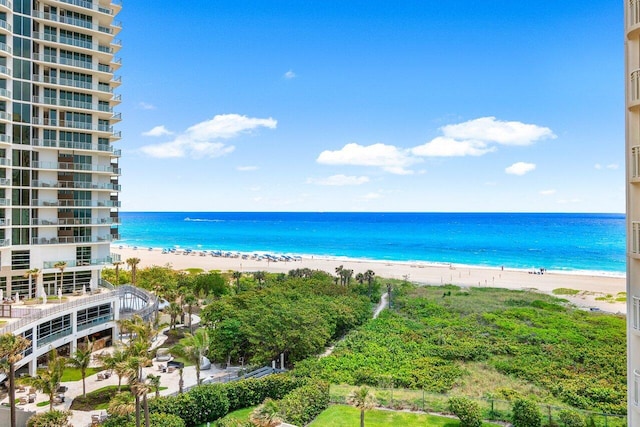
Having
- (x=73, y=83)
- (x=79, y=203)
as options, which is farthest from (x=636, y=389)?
(x=73, y=83)

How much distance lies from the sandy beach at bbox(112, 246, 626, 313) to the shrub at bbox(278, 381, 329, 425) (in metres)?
41.3

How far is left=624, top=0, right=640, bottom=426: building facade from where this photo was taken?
11867mm

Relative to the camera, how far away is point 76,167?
3909 centimetres

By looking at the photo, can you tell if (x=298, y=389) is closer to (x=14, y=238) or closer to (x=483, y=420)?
(x=483, y=420)

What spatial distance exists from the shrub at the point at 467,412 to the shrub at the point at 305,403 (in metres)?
6.44

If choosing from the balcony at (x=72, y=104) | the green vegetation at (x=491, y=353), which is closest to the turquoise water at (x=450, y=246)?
the green vegetation at (x=491, y=353)

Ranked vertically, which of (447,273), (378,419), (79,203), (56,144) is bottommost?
(447,273)

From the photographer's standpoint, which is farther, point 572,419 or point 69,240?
point 69,240

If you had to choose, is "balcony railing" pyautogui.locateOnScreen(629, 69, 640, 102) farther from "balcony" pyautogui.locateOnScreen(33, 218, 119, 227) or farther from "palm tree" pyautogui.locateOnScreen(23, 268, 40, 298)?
"balcony" pyautogui.locateOnScreen(33, 218, 119, 227)

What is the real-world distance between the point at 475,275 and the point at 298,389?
64.4 m

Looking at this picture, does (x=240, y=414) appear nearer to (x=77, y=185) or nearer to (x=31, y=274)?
(x=31, y=274)

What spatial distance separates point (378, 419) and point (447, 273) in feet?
209

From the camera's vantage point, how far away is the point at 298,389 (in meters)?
23.4

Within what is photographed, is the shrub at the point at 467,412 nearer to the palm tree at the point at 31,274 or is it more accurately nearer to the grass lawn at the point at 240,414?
the grass lawn at the point at 240,414
